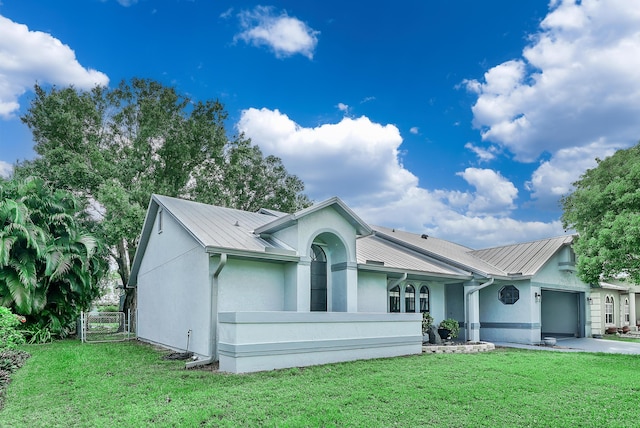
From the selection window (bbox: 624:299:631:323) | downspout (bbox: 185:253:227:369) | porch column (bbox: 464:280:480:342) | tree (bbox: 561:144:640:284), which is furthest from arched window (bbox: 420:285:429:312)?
window (bbox: 624:299:631:323)

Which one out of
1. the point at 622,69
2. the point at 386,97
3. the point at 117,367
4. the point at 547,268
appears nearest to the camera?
the point at 117,367

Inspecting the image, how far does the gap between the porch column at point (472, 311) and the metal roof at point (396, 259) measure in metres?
0.62

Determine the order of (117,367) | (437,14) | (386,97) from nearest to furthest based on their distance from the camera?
1. (117,367)
2. (437,14)
3. (386,97)

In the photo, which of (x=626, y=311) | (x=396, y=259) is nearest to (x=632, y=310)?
(x=626, y=311)

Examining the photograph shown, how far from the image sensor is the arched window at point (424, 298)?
18.1 m

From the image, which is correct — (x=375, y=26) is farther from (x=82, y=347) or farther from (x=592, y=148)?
(x=82, y=347)

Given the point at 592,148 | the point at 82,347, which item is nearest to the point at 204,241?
the point at 82,347

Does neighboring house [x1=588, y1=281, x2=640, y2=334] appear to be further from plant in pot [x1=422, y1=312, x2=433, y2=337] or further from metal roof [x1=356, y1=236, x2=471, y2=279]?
plant in pot [x1=422, y1=312, x2=433, y2=337]

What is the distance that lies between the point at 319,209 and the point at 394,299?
5.93 meters

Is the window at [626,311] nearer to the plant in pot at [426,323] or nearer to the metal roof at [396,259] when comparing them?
the metal roof at [396,259]

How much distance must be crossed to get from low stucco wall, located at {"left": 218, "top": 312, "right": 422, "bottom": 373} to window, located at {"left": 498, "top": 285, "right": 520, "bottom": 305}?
8016 mm

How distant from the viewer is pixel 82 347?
48.2ft

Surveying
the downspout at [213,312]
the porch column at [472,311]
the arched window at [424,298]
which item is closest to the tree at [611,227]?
the porch column at [472,311]

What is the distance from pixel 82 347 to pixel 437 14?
56.6 feet
